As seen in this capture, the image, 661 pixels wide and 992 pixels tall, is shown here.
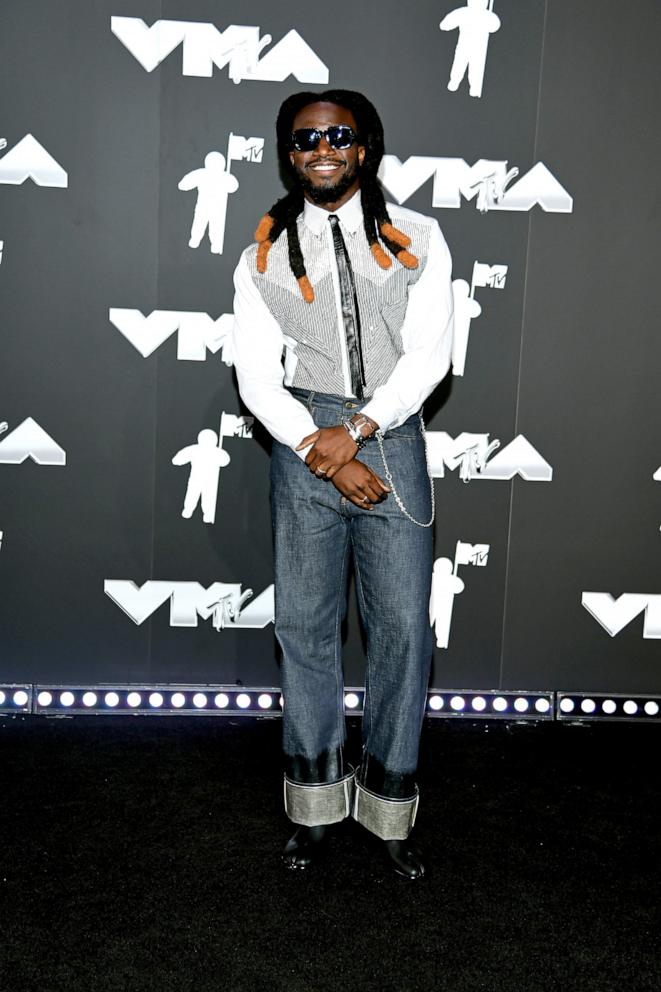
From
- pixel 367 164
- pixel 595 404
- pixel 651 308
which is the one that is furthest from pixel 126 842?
pixel 651 308

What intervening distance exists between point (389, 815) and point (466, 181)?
5.99 ft

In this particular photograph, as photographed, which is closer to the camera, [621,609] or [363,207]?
[363,207]

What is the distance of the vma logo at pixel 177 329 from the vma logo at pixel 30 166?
16.2 inches

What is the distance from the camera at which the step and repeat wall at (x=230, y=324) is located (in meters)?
2.84

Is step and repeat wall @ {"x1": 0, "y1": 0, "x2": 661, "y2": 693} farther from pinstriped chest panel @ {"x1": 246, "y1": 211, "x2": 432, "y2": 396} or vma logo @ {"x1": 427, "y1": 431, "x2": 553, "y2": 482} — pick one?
pinstriped chest panel @ {"x1": 246, "y1": 211, "x2": 432, "y2": 396}

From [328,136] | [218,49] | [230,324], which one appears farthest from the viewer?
[230,324]

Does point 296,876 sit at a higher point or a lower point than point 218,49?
lower

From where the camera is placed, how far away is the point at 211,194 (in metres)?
2.89

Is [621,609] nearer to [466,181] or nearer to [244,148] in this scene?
[466,181]

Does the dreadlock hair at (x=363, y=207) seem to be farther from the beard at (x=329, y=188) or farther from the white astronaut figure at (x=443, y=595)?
the white astronaut figure at (x=443, y=595)

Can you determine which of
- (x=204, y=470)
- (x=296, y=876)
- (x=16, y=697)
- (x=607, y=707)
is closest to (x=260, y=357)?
(x=204, y=470)

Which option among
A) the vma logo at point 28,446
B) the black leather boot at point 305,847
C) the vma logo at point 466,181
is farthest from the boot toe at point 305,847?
the vma logo at point 466,181

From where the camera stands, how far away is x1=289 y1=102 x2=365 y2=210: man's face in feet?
6.97

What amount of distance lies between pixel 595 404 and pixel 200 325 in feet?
4.11
